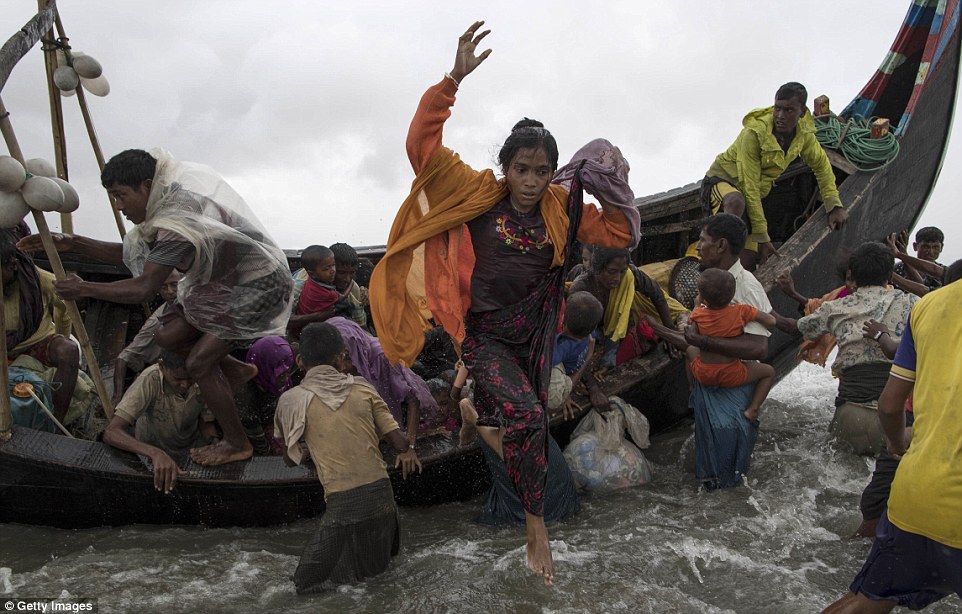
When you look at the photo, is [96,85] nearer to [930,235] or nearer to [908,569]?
[908,569]

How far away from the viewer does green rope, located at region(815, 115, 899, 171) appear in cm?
636

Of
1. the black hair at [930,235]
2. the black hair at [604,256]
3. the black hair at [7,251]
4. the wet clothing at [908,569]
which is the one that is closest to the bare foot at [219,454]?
the black hair at [7,251]

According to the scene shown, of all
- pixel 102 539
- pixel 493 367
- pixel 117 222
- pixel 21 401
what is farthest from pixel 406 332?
pixel 117 222

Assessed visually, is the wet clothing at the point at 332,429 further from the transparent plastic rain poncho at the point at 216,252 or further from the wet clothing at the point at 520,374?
the transparent plastic rain poncho at the point at 216,252

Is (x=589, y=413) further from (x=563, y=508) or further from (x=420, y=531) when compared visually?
(x=420, y=531)

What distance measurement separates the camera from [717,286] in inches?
163

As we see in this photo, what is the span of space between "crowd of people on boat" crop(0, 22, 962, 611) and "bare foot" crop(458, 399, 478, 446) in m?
0.02

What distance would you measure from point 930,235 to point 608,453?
11.8 feet

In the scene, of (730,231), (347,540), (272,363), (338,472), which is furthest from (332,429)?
(730,231)

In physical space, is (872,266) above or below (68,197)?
below

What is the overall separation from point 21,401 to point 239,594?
167 centimetres

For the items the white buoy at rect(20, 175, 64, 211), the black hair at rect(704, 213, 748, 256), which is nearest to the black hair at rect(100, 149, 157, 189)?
the white buoy at rect(20, 175, 64, 211)

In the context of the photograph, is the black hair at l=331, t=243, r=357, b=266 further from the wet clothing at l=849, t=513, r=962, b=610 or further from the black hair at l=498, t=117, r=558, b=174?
the wet clothing at l=849, t=513, r=962, b=610

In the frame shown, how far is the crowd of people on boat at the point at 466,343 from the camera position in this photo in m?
2.92
